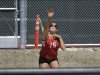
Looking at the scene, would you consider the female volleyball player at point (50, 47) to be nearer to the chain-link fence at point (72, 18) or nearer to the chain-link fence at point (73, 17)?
the chain-link fence at point (72, 18)

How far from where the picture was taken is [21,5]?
11164mm

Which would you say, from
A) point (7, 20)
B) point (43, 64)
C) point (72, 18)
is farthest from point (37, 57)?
point (43, 64)

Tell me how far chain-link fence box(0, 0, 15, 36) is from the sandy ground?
1178 millimetres

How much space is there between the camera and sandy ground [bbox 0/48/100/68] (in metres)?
9.52

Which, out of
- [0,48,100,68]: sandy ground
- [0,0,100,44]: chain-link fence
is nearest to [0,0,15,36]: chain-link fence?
[0,0,100,44]: chain-link fence

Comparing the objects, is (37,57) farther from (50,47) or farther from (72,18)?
(50,47)

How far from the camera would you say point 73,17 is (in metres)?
12.6

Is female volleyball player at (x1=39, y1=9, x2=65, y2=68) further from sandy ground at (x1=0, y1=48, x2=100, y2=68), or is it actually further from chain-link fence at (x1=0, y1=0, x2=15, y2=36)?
chain-link fence at (x1=0, y1=0, x2=15, y2=36)

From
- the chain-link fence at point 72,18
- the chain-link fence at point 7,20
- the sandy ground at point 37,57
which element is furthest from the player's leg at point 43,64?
the chain-link fence at point 72,18

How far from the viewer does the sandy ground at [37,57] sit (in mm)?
9523

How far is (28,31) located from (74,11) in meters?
1.96

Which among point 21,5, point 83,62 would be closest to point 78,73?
point 83,62

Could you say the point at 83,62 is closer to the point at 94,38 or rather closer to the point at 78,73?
the point at 94,38

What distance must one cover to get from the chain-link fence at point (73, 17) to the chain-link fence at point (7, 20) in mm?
817
